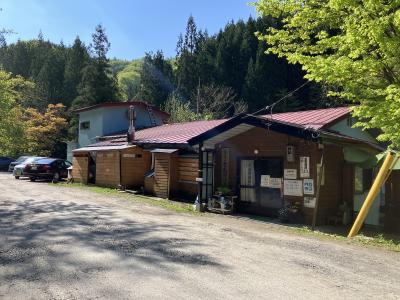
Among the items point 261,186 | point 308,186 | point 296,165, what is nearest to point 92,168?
point 261,186

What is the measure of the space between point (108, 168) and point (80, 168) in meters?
3.48

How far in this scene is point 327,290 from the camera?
5.75 meters

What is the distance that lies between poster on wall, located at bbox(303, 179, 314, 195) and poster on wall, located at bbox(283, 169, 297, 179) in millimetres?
448

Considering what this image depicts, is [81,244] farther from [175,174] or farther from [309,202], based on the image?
[175,174]

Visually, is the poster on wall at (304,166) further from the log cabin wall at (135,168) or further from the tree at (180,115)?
the tree at (180,115)

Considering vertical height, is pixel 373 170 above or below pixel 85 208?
above

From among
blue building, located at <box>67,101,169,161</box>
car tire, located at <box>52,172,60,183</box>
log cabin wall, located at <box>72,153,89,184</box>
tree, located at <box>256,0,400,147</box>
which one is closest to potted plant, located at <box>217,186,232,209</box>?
tree, located at <box>256,0,400,147</box>

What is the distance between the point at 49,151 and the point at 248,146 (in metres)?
34.5

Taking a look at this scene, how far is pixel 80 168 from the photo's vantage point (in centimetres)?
2567

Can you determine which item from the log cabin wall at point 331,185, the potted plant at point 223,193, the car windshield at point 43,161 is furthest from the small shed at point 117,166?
the log cabin wall at point 331,185

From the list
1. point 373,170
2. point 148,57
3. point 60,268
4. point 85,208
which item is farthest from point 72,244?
point 148,57

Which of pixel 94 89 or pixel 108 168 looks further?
pixel 94 89

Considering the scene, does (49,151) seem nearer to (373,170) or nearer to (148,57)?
(148,57)

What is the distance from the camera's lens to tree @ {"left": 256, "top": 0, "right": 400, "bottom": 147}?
9.64 m
